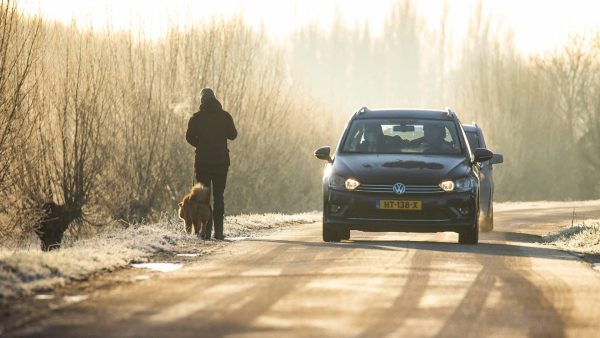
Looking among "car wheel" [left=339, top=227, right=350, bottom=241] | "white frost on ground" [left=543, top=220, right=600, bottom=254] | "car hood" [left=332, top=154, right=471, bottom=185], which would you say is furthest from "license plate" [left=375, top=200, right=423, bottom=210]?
"white frost on ground" [left=543, top=220, right=600, bottom=254]

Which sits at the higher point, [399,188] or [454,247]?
[399,188]

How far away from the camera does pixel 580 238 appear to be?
19.7 m

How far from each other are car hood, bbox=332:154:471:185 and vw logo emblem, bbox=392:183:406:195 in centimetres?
6

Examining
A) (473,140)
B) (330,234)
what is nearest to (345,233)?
(330,234)

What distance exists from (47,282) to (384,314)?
307 centimetres

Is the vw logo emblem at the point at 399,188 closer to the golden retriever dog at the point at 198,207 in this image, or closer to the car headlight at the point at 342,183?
the car headlight at the point at 342,183

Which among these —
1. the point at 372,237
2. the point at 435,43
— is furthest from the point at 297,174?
the point at 435,43

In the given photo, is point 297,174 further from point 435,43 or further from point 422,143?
point 435,43

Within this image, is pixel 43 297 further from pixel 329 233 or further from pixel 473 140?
pixel 473 140

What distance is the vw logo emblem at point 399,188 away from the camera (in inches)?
656

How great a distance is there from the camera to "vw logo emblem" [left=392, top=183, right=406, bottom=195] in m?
16.7

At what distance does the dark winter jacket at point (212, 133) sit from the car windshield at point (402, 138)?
173 centimetres

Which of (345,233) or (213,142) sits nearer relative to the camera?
(345,233)

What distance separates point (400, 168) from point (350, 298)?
6.70m
